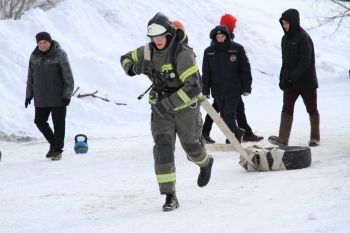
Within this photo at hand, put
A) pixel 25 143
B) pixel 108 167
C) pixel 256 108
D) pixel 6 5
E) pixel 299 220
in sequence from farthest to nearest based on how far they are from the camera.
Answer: pixel 6 5, pixel 256 108, pixel 25 143, pixel 108 167, pixel 299 220

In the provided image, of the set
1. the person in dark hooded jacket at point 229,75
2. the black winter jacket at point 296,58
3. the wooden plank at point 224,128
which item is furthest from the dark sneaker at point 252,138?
the wooden plank at point 224,128

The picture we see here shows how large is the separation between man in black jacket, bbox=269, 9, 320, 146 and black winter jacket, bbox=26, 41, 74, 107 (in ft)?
9.86

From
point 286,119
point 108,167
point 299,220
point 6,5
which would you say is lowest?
point 6,5

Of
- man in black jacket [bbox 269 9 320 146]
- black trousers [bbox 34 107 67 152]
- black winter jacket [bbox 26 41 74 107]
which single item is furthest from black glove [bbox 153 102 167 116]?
black trousers [bbox 34 107 67 152]

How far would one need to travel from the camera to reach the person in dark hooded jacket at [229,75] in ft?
30.0

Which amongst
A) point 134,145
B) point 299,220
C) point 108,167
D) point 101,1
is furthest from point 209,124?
point 101,1

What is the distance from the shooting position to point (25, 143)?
459 inches

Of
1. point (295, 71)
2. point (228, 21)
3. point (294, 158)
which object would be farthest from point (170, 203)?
point (228, 21)

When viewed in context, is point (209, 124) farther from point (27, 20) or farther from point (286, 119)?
point (27, 20)

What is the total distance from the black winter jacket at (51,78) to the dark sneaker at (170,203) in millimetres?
4078

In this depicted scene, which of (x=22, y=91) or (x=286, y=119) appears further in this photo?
(x=22, y=91)

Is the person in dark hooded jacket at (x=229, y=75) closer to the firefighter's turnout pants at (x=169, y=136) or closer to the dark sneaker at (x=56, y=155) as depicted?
the dark sneaker at (x=56, y=155)

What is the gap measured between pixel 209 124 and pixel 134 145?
1278mm

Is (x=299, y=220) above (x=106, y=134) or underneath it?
above
